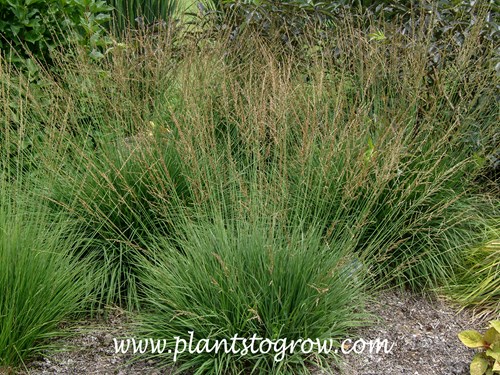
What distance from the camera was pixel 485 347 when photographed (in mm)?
3359

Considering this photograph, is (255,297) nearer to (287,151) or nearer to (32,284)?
(32,284)

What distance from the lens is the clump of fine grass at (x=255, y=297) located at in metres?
3.13

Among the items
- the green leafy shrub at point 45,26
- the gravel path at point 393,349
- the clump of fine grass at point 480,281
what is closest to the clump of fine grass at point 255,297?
the gravel path at point 393,349

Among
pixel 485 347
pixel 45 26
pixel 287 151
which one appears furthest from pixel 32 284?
pixel 45 26

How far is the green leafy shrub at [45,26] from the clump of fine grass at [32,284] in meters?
1.53

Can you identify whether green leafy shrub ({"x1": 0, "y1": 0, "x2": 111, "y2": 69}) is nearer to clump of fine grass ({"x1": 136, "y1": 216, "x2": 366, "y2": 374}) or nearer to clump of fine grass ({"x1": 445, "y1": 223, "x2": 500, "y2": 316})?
clump of fine grass ({"x1": 136, "y1": 216, "x2": 366, "y2": 374})

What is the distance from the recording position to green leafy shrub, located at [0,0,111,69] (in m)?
4.74

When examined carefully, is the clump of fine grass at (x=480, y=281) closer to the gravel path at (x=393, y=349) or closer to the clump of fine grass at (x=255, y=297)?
the gravel path at (x=393, y=349)

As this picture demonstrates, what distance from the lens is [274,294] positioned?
3158mm

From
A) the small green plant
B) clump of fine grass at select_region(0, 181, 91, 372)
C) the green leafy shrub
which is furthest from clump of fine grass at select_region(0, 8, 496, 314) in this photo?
the small green plant

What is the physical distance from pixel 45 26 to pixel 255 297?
2.93 metres

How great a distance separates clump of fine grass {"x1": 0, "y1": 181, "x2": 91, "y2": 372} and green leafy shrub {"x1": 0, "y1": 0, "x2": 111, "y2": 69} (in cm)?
153

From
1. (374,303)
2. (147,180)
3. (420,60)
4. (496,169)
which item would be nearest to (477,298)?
(374,303)

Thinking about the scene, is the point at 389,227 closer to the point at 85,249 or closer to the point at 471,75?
the point at 471,75
